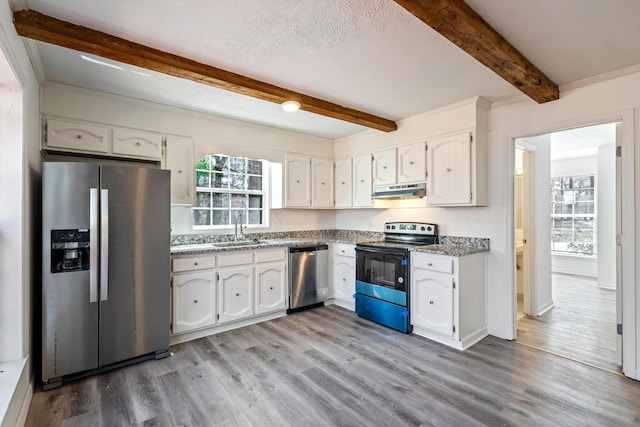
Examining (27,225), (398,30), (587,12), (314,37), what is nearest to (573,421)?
(587,12)

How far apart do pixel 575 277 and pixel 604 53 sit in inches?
207

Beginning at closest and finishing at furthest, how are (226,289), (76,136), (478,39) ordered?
(478,39)
(76,136)
(226,289)

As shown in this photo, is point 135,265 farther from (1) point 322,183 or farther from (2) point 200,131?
(1) point 322,183

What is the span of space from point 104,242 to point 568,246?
7.79 m

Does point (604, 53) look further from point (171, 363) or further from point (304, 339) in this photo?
point (171, 363)

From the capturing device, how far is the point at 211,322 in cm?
321

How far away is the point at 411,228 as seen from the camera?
3.90 m

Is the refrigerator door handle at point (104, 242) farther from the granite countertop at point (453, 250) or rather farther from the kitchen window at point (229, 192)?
the granite countertop at point (453, 250)

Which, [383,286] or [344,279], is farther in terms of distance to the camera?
[344,279]

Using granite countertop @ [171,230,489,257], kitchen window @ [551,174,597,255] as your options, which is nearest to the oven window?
granite countertop @ [171,230,489,257]

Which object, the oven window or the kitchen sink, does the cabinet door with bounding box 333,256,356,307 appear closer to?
the oven window

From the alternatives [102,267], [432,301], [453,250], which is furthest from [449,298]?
[102,267]

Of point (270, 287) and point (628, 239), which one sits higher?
point (628, 239)

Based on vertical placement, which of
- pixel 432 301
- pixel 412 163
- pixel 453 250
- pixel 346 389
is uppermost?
pixel 412 163
